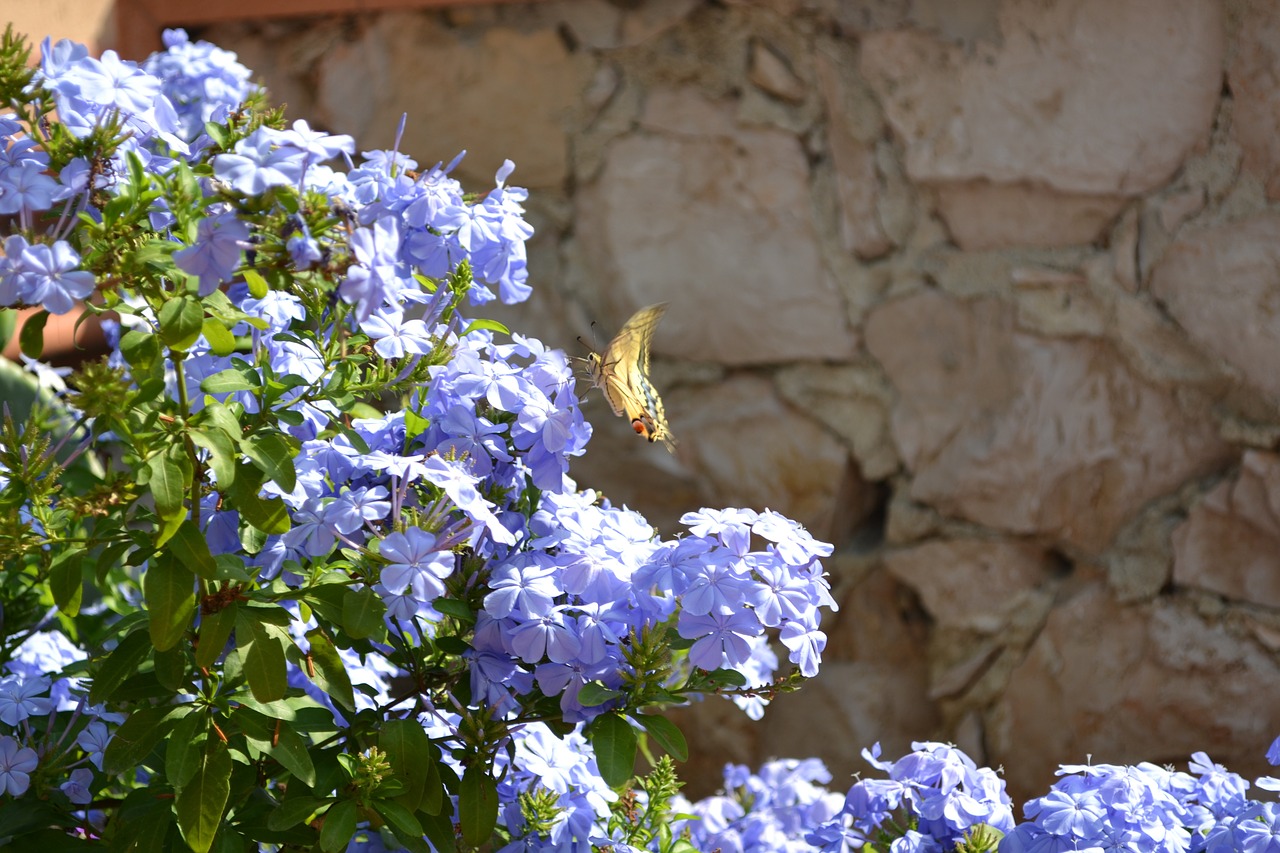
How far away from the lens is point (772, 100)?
2.35m

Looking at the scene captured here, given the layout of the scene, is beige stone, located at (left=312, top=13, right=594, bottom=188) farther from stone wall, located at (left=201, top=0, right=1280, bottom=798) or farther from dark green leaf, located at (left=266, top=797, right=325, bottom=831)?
dark green leaf, located at (left=266, top=797, right=325, bottom=831)

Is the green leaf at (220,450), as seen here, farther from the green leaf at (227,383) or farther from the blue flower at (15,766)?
the blue flower at (15,766)

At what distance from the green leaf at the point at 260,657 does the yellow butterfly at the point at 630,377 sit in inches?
18.2

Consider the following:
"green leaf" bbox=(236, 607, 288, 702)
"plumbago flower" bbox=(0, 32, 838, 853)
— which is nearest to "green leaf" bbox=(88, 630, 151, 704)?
"plumbago flower" bbox=(0, 32, 838, 853)

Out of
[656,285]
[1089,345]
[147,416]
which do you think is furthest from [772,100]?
[147,416]

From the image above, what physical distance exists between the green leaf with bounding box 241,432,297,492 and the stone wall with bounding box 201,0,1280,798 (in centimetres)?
148

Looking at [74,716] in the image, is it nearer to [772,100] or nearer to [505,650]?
[505,650]

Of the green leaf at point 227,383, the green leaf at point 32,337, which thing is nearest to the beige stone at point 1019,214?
the green leaf at point 227,383

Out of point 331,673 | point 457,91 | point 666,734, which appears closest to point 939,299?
point 457,91

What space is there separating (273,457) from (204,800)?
1.03ft

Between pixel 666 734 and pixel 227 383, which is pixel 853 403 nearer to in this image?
pixel 666 734

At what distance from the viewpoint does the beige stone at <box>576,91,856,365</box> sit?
2363 millimetres

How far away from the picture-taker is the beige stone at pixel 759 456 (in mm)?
2451

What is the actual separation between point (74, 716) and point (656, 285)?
1.49 meters
